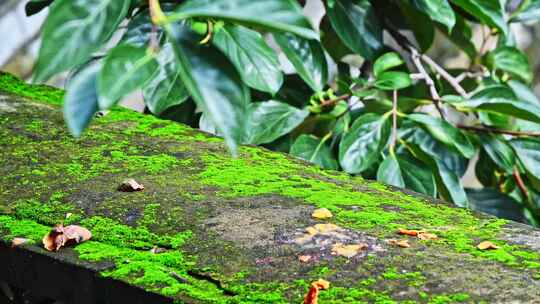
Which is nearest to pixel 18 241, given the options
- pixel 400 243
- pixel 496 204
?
pixel 400 243

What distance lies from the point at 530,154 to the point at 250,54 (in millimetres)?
968

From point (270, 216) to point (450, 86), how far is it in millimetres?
1514

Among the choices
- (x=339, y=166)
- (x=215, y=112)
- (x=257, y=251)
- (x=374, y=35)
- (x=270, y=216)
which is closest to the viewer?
(x=215, y=112)

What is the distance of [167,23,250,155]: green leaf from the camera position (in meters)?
0.71

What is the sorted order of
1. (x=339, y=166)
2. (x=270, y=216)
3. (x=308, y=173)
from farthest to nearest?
(x=339, y=166) < (x=308, y=173) < (x=270, y=216)

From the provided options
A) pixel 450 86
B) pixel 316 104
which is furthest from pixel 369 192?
pixel 450 86

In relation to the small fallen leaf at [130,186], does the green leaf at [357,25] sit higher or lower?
higher

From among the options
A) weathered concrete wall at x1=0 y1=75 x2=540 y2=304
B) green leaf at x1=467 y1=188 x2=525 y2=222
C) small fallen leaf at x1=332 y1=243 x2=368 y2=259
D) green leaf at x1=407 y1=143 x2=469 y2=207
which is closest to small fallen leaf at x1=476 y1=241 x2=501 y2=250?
weathered concrete wall at x1=0 y1=75 x2=540 y2=304

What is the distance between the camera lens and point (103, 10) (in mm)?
831

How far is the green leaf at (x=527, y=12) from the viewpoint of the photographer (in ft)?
7.98

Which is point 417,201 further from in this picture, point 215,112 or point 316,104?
point 316,104

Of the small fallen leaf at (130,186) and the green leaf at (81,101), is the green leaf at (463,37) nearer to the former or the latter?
the small fallen leaf at (130,186)

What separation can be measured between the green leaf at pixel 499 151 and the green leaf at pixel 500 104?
0.52 feet

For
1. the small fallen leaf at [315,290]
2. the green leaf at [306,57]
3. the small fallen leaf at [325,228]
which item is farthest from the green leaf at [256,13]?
the green leaf at [306,57]
